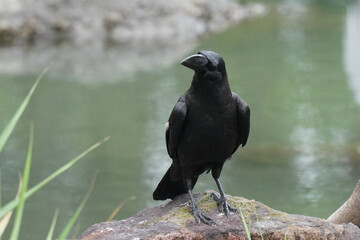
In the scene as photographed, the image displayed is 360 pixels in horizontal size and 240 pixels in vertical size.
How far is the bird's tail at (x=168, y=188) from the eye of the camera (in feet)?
13.1

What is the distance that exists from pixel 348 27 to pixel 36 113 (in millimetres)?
7496

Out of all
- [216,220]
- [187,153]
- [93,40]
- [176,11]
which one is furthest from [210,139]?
[176,11]

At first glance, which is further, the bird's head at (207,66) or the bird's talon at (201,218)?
the bird's talon at (201,218)

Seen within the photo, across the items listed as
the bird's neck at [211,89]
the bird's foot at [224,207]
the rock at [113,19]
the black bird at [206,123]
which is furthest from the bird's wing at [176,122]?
the rock at [113,19]

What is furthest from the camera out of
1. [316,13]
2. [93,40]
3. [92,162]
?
[316,13]

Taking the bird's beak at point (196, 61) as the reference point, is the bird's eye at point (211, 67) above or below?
below

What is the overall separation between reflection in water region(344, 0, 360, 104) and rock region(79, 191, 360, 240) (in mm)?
6182

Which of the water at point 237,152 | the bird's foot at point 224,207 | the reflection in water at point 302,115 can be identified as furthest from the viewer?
the reflection in water at point 302,115

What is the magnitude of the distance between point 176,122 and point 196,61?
38 cm

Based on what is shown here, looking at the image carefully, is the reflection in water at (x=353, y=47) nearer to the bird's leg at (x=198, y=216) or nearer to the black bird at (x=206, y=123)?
the black bird at (x=206, y=123)

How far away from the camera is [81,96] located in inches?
393

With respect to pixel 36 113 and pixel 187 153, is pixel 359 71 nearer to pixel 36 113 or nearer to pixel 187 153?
pixel 36 113

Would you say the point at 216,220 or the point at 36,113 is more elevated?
the point at 216,220

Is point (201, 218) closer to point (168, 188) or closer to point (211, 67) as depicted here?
point (168, 188)
